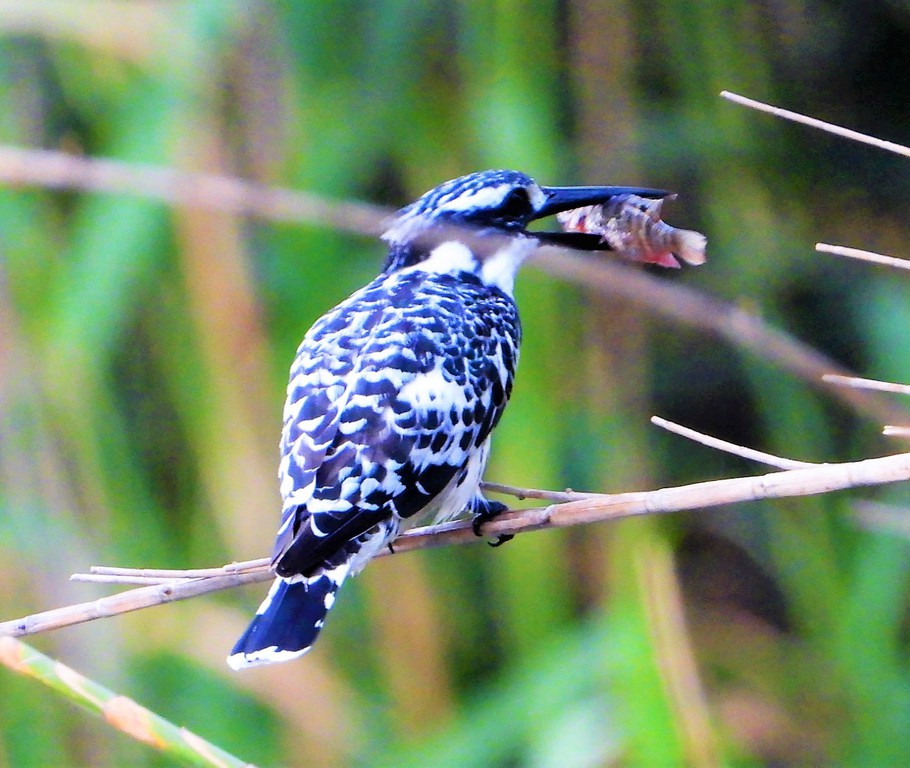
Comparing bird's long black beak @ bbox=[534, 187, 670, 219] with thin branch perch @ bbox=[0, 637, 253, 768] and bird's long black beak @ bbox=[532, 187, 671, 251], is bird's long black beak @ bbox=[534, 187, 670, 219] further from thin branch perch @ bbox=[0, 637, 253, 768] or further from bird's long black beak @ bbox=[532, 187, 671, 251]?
thin branch perch @ bbox=[0, 637, 253, 768]

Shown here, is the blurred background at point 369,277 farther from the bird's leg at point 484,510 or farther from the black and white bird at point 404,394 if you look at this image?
the bird's leg at point 484,510

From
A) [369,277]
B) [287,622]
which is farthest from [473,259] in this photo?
[287,622]

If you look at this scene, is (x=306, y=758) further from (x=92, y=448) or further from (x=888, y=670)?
(x=888, y=670)

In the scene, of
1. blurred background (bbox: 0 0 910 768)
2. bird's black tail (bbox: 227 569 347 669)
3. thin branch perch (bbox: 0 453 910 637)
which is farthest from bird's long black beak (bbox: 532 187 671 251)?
bird's black tail (bbox: 227 569 347 669)

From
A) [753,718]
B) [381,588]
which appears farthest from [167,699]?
Result: [753,718]

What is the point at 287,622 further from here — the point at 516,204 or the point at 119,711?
the point at 516,204

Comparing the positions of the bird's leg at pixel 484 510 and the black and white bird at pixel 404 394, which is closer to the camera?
the black and white bird at pixel 404 394

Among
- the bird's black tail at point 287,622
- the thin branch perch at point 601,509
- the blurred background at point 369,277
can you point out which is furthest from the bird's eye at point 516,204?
the bird's black tail at point 287,622
